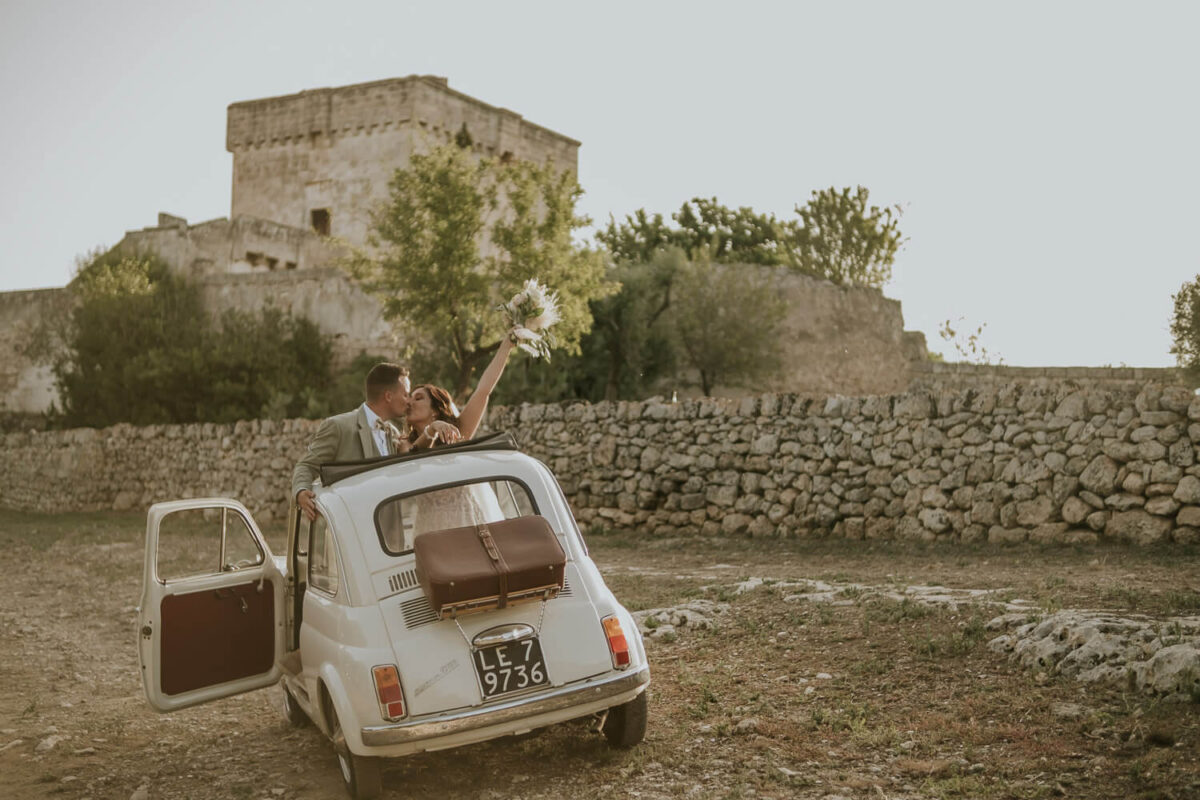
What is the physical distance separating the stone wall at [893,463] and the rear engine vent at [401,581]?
28.0ft

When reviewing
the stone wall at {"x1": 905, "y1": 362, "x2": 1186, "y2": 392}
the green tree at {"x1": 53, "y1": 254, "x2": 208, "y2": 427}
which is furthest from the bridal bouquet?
the green tree at {"x1": 53, "y1": 254, "x2": 208, "y2": 427}

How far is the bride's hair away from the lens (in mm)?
5801

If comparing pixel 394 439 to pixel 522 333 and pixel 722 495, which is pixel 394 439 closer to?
pixel 522 333

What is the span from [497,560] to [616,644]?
28.2 inches

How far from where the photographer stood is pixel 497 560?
177 inches

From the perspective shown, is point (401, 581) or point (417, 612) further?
point (401, 581)

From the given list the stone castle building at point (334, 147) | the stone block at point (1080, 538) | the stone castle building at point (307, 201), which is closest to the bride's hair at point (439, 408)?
the stone block at point (1080, 538)

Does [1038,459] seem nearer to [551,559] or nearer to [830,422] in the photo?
[830,422]

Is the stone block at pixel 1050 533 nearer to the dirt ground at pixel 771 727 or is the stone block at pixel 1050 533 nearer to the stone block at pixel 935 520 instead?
the stone block at pixel 935 520

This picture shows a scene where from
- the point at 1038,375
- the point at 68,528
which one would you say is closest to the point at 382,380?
the point at 68,528

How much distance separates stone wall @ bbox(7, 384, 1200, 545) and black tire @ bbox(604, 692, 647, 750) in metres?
7.53

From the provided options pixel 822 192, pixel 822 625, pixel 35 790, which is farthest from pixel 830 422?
pixel 822 192

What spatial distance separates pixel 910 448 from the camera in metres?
12.7

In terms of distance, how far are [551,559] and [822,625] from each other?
3.43m
